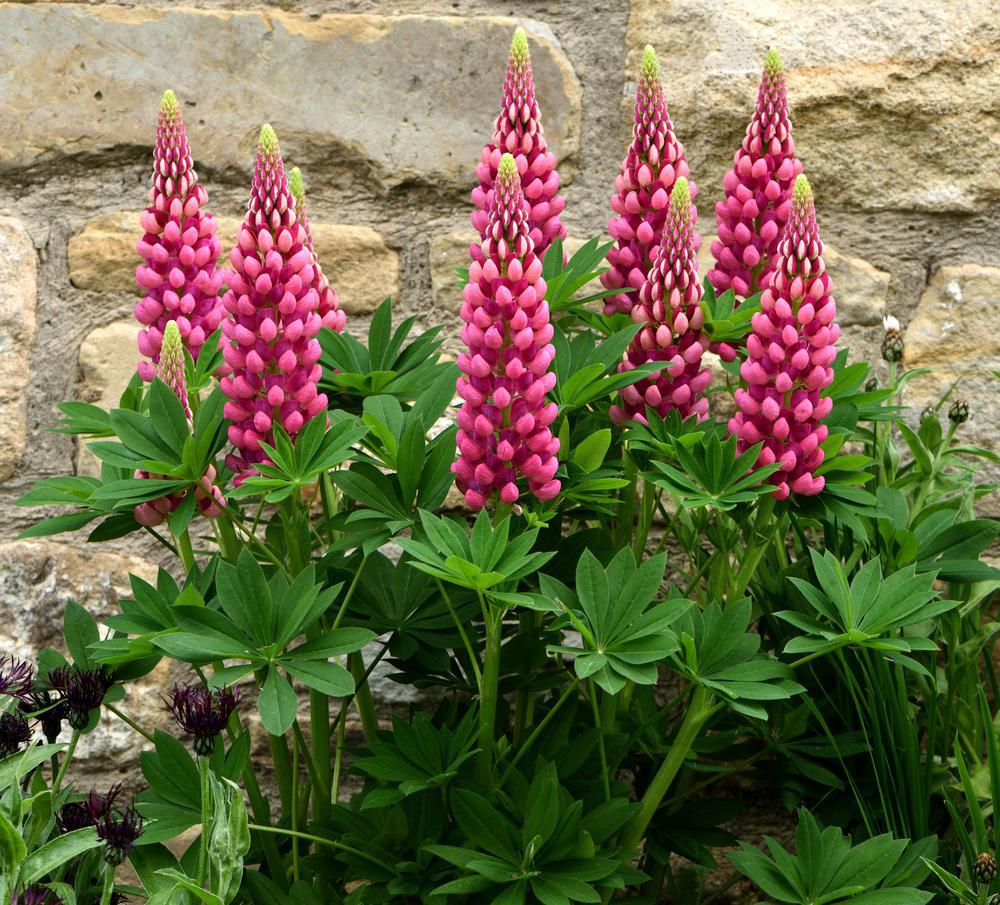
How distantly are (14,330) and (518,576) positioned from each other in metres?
1.03

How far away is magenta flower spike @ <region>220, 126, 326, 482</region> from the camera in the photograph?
1052mm

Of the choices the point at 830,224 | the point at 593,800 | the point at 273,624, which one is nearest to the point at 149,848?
the point at 273,624

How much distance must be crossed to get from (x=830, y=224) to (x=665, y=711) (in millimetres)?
855

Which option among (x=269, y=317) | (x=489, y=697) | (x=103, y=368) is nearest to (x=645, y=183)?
(x=269, y=317)

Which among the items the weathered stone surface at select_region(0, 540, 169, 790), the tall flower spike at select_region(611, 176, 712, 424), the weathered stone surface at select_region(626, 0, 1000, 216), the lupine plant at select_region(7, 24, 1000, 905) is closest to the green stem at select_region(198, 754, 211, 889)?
the lupine plant at select_region(7, 24, 1000, 905)

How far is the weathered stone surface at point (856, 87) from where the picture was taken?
1.66 metres

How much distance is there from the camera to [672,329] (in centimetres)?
113

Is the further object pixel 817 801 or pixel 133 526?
pixel 817 801

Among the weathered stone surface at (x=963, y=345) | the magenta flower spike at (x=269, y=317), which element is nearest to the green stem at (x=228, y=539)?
the magenta flower spike at (x=269, y=317)

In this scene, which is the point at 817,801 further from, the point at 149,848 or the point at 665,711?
the point at 149,848

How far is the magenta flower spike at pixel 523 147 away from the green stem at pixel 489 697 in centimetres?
40

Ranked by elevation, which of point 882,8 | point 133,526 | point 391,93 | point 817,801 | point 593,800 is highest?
point 882,8

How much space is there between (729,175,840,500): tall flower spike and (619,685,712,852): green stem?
21cm

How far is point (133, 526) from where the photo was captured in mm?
1172
